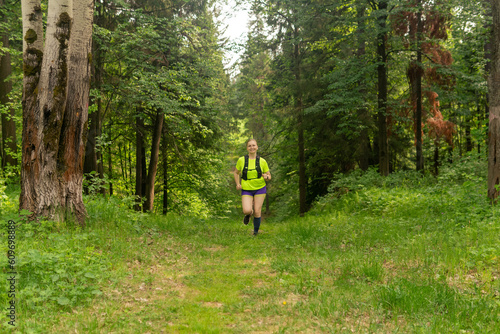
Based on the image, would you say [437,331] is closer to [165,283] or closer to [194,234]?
[165,283]

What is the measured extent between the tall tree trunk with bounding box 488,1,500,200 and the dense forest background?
3.46m

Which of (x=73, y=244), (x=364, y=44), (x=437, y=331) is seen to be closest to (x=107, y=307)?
(x=73, y=244)

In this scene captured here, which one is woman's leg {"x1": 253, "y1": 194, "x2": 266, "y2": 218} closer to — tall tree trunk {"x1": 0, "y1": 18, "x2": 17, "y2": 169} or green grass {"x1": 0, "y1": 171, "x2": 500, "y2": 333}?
green grass {"x1": 0, "y1": 171, "x2": 500, "y2": 333}

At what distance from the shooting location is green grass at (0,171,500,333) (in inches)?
129

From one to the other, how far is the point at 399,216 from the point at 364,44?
25.7 ft

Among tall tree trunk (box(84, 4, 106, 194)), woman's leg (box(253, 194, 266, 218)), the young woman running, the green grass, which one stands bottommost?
the green grass

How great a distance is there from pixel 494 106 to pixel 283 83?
10008 mm

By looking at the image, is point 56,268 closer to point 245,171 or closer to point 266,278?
point 266,278

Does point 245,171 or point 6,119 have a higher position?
point 6,119

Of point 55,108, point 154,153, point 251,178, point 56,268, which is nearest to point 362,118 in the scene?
point 251,178

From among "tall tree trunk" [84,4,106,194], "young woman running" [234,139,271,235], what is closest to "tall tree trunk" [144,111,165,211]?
"tall tree trunk" [84,4,106,194]

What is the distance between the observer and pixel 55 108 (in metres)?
5.72

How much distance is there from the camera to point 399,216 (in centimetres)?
855

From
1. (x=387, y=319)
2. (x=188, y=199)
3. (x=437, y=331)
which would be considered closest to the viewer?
(x=437, y=331)
